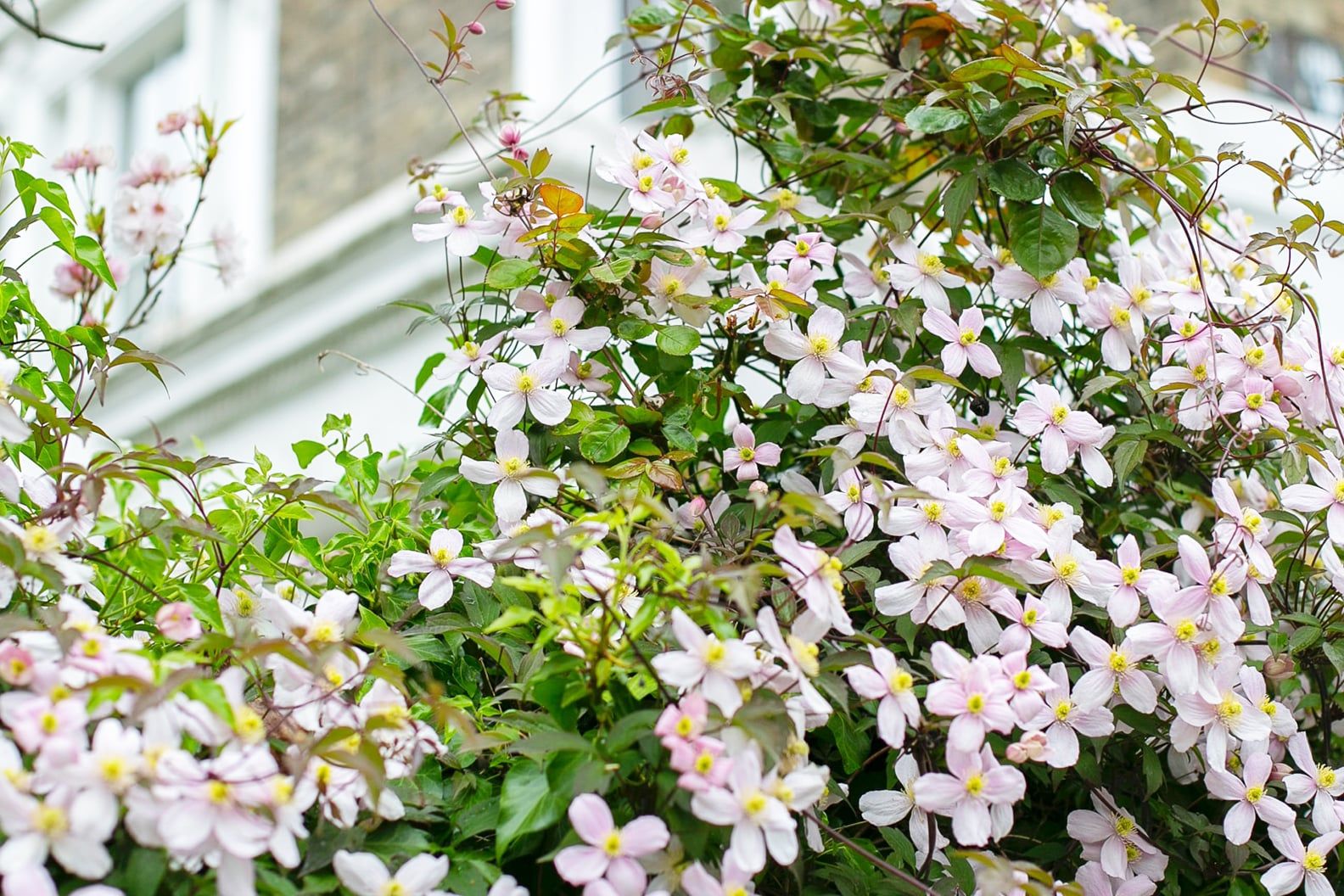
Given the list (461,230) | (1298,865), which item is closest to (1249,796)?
(1298,865)

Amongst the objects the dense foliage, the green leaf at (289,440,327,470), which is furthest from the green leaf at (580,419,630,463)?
the green leaf at (289,440,327,470)

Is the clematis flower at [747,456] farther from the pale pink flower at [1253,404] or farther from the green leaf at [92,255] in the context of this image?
the green leaf at [92,255]

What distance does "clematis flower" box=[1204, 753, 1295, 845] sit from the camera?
1.02 metres

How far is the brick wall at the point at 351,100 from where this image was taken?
3945mm

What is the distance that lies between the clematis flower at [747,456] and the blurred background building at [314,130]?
1.81m

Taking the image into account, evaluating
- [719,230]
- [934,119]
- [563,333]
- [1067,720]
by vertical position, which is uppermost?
[934,119]

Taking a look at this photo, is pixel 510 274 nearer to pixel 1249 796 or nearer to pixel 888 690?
pixel 888 690

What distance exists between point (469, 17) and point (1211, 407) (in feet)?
10.2

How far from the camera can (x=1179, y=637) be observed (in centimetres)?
97

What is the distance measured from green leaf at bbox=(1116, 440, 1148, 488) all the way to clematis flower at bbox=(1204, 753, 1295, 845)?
0.26 meters

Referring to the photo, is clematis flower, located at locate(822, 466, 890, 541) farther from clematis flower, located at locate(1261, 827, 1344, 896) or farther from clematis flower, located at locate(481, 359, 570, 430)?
clematis flower, located at locate(1261, 827, 1344, 896)

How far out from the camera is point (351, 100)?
4.20 meters

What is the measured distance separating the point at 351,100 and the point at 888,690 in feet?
12.2

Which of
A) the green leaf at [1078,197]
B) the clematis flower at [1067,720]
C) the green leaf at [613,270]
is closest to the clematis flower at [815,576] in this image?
the clematis flower at [1067,720]
